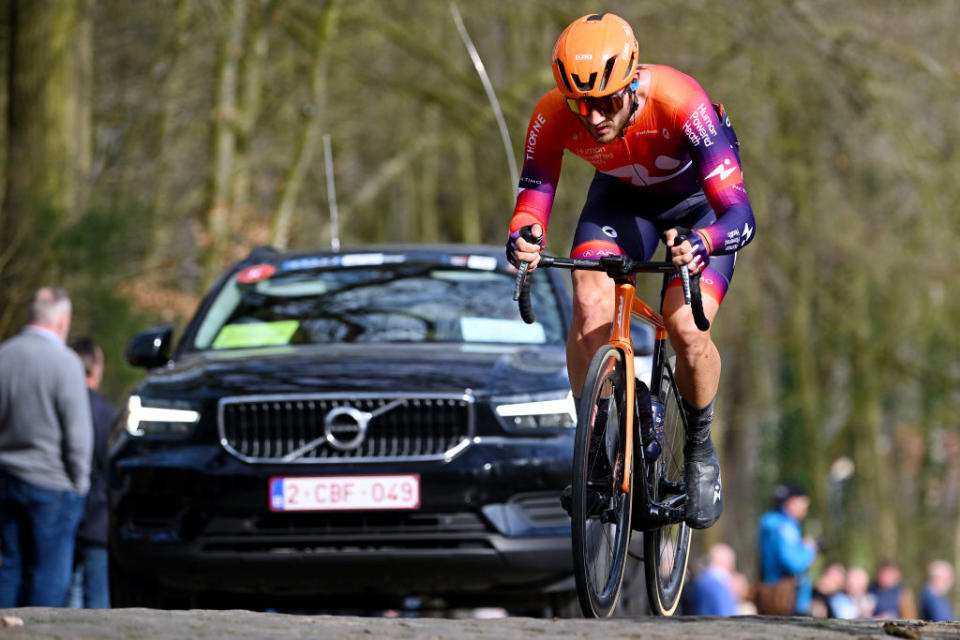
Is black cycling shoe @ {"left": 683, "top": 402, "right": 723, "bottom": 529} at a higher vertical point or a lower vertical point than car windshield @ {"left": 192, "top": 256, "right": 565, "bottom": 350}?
lower

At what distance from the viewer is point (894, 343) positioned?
28984mm

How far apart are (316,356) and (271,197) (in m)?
18.9

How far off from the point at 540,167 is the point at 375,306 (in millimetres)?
2114

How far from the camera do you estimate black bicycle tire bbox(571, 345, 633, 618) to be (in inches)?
220

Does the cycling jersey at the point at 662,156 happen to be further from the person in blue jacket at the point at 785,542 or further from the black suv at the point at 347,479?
the person in blue jacket at the point at 785,542

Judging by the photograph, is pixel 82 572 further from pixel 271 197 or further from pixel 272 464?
pixel 271 197

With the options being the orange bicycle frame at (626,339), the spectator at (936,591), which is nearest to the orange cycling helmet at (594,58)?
the orange bicycle frame at (626,339)

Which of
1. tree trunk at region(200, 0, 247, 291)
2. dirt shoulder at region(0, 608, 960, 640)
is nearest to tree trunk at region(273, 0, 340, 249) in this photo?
tree trunk at region(200, 0, 247, 291)

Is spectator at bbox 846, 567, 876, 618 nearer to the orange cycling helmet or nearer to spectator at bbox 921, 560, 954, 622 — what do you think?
spectator at bbox 921, 560, 954, 622

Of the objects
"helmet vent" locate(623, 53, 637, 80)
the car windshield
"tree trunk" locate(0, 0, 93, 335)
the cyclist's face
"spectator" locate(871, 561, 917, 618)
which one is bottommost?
"spectator" locate(871, 561, 917, 618)

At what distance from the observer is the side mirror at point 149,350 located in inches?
312

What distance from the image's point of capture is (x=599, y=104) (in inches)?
227

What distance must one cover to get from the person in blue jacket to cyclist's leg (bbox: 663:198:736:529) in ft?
22.7

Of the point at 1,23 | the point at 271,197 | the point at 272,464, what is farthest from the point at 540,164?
Result: the point at 271,197
